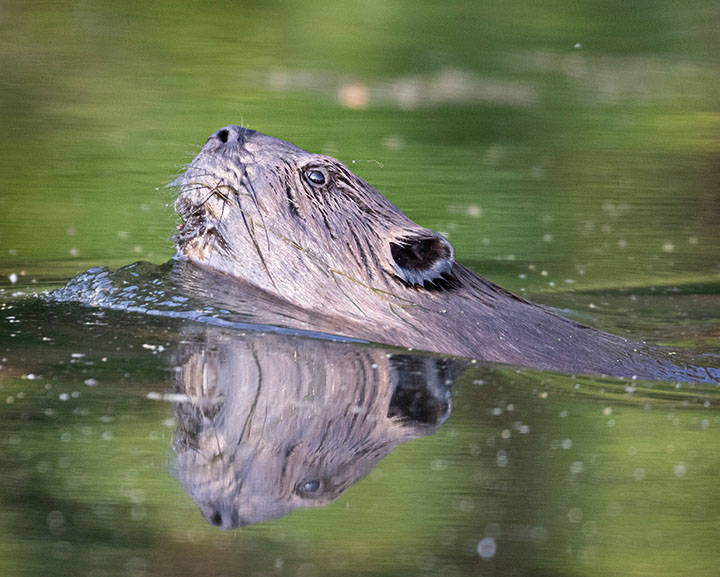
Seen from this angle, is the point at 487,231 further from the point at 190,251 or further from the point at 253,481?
the point at 253,481

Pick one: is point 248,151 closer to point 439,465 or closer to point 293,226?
point 293,226

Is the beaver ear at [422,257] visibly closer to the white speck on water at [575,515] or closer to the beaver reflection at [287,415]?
the beaver reflection at [287,415]

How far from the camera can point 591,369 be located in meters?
4.30

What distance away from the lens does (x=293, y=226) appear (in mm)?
4660

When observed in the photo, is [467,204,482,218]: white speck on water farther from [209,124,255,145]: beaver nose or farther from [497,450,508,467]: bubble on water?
[497,450,508,467]: bubble on water

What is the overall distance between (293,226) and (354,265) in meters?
0.28

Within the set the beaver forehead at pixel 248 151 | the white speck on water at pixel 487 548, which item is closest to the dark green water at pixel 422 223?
the white speck on water at pixel 487 548

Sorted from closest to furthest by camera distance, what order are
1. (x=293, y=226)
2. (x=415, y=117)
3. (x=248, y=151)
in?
1. (x=293, y=226)
2. (x=248, y=151)
3. (x=415, y=117)

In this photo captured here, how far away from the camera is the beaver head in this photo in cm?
452

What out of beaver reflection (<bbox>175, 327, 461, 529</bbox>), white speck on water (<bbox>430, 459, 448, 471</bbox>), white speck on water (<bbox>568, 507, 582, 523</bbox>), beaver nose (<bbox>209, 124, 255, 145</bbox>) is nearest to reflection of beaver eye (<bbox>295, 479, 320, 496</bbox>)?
beaver reflection (<bbox>175, 327, 461, 529</bbox>)

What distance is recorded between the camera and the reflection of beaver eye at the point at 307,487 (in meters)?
2.94

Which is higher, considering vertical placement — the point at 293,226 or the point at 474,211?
the point at 293,226

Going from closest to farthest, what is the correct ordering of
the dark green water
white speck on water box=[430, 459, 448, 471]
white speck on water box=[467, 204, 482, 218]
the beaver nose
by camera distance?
the dark green water → white speck on water box=[430, 459, 448, 471] → the beaver nose → white speck on water box=[467, 204, 482, 218]

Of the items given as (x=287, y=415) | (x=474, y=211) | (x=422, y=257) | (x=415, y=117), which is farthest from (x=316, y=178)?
(x=415, y=117)
